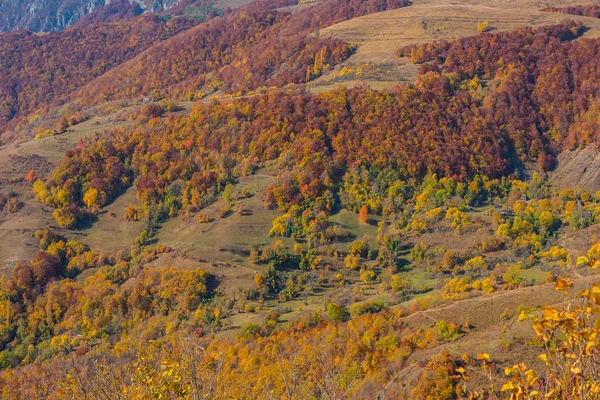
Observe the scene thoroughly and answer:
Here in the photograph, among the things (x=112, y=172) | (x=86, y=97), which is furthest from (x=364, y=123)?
(x=86, y=97)

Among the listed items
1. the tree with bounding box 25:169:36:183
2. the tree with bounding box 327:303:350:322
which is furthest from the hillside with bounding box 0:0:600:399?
the tree with bounding box 25:169:36:183

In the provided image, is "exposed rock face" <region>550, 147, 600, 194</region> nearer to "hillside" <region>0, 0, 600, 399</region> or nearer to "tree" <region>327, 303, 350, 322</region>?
"hillside" <region>0, 0, 600, 399</region>

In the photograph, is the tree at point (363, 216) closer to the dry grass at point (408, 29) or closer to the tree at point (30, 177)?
the dry grass at point (408, 29)

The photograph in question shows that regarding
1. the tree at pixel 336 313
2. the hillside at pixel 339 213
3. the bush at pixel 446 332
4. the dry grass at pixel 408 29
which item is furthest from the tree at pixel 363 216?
the dry grass at pixel 408 29

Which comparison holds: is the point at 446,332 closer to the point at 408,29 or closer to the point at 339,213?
the point at 339,213

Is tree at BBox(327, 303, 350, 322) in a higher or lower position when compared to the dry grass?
lower

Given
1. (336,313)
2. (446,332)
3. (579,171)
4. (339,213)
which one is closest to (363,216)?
(339,213)

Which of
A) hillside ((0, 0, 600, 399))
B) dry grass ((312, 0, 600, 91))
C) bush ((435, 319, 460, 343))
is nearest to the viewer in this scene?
bush ((435, 319, 460, 343))
